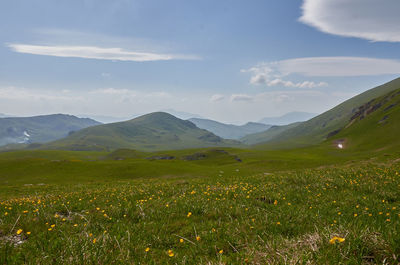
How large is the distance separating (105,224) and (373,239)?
22.8ft

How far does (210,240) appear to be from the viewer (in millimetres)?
5617

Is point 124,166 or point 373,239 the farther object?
point 124,166

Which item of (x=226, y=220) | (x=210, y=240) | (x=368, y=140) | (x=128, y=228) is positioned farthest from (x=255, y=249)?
(x=368, y=140)

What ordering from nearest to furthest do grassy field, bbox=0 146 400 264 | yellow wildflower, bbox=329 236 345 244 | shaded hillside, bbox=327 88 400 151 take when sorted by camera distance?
yellow wildflower, bbox=329 236 345 244, grassy field, bbox=0 146 400 264, shaded hillside, bbox=327 88 400 151

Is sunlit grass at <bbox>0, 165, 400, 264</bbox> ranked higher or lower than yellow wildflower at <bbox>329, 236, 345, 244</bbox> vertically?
lower

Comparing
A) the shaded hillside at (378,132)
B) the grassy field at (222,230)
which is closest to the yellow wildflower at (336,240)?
the grassy field at (222,230)

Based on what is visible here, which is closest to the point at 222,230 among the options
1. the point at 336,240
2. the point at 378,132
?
the point at 336,240

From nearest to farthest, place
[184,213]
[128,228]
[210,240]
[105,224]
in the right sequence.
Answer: [210,240], [128,228], [105,224], [184,213]

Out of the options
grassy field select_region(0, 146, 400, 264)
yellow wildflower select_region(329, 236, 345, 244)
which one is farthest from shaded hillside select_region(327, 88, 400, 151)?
yellow wildflower select_region(329, 236, 345, 244)

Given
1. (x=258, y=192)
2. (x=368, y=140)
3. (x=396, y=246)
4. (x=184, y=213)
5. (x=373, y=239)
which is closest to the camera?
(x=396, y=246)

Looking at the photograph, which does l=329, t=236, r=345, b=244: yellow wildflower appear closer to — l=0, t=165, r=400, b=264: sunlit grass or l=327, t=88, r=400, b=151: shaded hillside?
l=0, t=165, r=400, b=264: sunlit grass

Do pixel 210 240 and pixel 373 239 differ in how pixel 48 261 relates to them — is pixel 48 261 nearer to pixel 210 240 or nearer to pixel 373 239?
pixel 210 240

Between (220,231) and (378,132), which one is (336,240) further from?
(378,132)

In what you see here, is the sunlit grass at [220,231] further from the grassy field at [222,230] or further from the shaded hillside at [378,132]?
the shaded hillside at [378,132]
